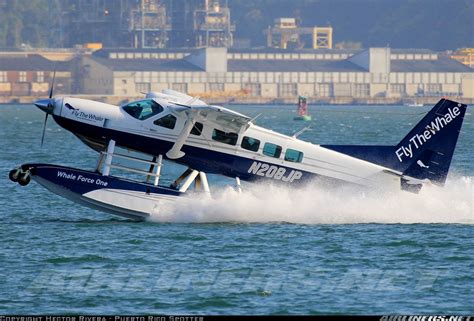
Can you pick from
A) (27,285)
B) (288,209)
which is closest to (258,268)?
(27,285)

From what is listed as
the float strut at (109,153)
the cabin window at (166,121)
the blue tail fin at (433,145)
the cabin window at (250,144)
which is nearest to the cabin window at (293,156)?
the cabin window at (250,144)

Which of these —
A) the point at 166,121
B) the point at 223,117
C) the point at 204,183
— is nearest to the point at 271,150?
the point at 223,117

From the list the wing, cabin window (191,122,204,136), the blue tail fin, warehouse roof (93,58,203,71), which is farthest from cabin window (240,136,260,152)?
warehouse roof (93,58,203,71)

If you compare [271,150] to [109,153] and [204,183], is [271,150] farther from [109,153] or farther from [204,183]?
[109,153]

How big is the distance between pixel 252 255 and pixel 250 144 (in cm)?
547

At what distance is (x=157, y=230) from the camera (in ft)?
112

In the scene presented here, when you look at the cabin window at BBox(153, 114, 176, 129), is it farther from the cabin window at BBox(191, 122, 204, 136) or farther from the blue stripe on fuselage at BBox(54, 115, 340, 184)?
the cabin window at BBox(191, 122, 204, 136)

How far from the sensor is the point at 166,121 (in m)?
35.0

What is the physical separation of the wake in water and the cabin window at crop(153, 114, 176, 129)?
203cm

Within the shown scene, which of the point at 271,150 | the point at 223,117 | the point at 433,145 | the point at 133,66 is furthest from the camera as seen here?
the point at 133,66

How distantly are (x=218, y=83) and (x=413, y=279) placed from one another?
561 feet

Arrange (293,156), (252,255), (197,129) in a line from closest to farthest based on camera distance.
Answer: (252,255) → (197,129) → (293,156)

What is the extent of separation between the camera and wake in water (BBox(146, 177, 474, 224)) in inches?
1400

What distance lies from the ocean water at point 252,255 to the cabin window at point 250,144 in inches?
49.1
